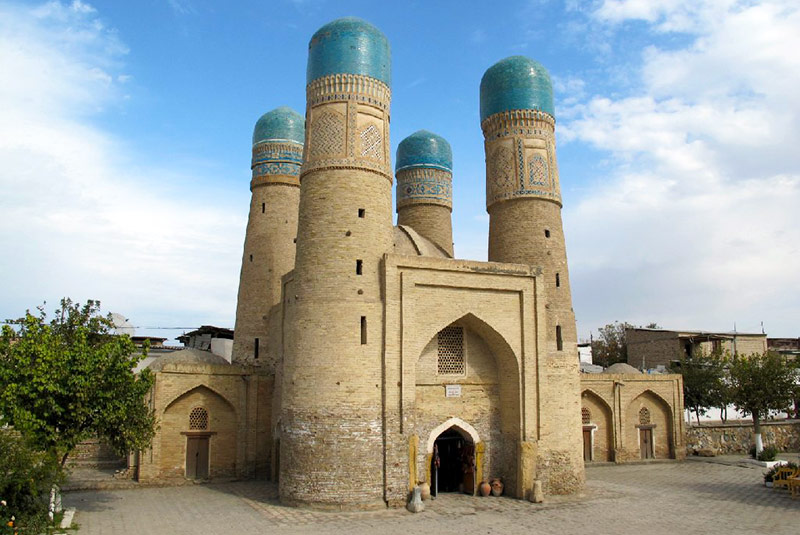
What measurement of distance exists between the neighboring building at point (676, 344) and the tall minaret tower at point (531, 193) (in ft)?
61.5

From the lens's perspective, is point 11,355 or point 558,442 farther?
point 558,442

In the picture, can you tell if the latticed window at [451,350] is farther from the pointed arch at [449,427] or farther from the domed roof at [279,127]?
the domed roof at [279,127]

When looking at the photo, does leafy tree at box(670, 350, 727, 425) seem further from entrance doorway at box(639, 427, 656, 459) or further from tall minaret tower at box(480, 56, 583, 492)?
tall minaret tower at box(480, 56, 583, 492)

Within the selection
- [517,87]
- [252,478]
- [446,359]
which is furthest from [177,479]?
[517,87]

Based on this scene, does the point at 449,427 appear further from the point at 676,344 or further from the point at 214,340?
the point at 676,344

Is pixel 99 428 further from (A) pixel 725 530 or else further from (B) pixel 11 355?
(A) pixel 725 530

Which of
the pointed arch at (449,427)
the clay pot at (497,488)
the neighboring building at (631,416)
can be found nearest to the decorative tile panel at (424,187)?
the neighboring building at (631,416)

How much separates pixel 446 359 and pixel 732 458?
15.8m

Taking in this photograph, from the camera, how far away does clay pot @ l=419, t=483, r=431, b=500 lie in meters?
16.2

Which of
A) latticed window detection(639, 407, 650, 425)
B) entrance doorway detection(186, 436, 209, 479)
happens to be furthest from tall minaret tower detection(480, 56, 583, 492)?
entrance doorway detection(186, 436, 209, 479)

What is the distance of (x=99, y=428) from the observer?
13.9m

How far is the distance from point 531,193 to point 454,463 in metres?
8.43

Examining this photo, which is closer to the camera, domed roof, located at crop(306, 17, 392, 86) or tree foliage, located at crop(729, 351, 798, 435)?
domed roof, located at crop(306, 17, 392, 86)

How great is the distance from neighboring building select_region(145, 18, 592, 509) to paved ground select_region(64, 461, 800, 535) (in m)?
0.85
